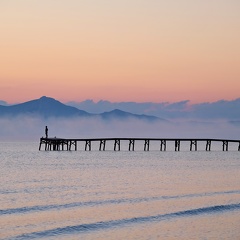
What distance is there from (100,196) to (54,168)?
27793 millimetres

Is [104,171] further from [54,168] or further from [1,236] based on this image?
[1,236]

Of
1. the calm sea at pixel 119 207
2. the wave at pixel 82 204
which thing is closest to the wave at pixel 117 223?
the calm sea at pixel 119 207

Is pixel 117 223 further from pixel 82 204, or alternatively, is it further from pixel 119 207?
pixel 82 204

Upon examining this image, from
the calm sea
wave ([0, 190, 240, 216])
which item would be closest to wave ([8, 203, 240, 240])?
the calm sea

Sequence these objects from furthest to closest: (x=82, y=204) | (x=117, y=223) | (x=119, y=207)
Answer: (x=82, y=204), (x=119, y=207), (x=117, y=223)

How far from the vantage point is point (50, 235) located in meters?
23.3

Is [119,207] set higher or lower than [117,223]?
higher

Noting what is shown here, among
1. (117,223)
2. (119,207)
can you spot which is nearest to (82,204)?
(119,207)

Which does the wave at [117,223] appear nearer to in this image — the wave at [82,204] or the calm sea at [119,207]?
the calm sea at [119,207]

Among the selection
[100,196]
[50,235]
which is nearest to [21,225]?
[50,235]

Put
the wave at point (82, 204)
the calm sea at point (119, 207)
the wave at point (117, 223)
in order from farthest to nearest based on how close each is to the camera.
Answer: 1. the wave at point (82, 204)
2. the calm sea at point (119, 207)
3. the wave at point (117, 223)

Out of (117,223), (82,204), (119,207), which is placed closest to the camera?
(117,223)

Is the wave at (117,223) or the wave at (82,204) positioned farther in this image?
the wave at (82,204)

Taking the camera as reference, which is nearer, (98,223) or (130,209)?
(98,223)
